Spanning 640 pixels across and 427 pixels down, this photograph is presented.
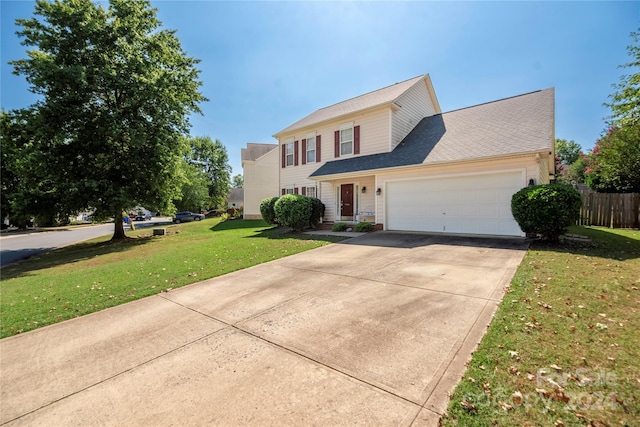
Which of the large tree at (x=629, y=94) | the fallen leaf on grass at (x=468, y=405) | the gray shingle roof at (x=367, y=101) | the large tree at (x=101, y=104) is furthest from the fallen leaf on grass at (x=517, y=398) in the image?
the large tree at (x=101, y=104)

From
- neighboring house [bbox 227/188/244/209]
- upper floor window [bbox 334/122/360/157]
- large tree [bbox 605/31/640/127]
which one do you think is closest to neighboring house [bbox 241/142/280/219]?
upper floor window [bbox 334/122/360/157]

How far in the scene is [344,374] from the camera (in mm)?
2584

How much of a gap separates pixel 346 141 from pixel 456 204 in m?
7.05

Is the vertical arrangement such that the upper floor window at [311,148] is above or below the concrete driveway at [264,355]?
above

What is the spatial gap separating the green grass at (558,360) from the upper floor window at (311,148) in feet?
43.4

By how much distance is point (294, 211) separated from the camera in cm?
1323

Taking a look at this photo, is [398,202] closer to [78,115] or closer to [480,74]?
[480,74]

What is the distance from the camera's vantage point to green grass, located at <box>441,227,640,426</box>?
1.97 m

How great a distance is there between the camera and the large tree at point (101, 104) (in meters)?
12.4

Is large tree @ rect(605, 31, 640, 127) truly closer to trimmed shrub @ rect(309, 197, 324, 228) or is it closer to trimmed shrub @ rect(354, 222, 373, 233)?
trimmed shrub @ rect(354, 222, 373, 233)

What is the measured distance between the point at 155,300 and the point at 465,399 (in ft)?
16.9

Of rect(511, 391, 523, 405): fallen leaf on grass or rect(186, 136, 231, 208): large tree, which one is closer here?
rect(511, 391, 523, 405): fallen leaf on grass

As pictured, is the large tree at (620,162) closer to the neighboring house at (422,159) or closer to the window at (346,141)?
the neighboring house at (422,159)

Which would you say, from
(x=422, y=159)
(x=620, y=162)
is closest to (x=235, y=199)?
(x=422, y=159)
